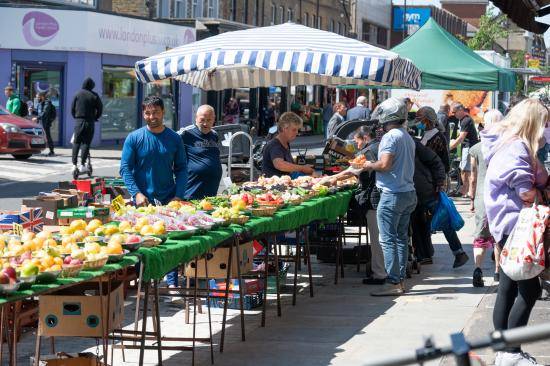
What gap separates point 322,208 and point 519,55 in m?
62.7

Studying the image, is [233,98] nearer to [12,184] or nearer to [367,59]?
[12,184]

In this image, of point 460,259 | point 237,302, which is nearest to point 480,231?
point 460,259

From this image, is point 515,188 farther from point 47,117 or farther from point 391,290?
point 47,117

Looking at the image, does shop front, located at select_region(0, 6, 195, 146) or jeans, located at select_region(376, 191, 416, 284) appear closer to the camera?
jeans, located at select_region(376, 191, 416, 284)

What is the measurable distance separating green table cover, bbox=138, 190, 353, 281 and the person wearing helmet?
24.1 inches

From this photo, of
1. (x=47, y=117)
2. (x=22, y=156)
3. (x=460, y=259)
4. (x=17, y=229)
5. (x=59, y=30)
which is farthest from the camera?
(x=59, y=30)

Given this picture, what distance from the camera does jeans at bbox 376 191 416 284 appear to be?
411 inches

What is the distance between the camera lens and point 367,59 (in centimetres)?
1213

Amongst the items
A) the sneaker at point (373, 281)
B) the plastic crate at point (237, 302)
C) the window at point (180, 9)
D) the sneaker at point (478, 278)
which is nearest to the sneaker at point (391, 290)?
the sneaker at point (373, 281)

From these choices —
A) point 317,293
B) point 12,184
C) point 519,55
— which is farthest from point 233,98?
point 317,293

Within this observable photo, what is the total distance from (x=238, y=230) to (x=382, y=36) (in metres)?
75.6

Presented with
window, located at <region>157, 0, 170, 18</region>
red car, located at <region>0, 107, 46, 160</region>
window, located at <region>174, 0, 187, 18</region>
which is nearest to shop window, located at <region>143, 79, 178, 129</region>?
window, located at <region>157, 0, 170, 18</region>

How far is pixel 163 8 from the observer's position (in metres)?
44.6

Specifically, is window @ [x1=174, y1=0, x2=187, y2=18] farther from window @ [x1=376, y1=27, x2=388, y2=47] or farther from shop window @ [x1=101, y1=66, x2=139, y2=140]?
window @ [x1=376, y1=27, x2=388, y2=47]
